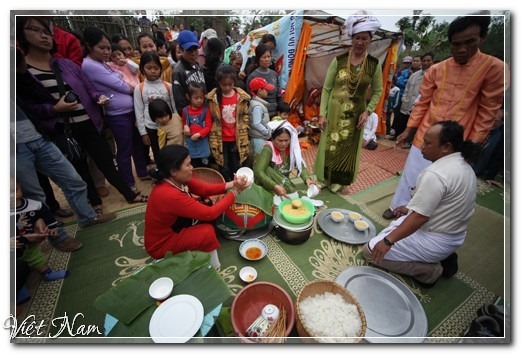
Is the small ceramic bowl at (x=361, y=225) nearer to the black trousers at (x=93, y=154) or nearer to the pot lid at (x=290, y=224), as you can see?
the pot lid at (x=290, y=224)

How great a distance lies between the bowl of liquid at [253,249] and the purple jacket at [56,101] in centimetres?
217

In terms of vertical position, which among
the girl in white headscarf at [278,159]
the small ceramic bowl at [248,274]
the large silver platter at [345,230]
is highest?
the girl in white headscarf at [278,159]

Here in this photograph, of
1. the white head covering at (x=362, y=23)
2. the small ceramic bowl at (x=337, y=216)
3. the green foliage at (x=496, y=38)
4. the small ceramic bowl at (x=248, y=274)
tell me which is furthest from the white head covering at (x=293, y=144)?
the green foliage at (x=496, y=38)

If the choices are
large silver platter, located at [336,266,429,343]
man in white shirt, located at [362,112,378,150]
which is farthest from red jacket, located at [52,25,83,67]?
man in white shirt, located at [362,112,378,150]

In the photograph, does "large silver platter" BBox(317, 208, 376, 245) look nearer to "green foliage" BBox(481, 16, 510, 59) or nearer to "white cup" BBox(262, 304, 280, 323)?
"white cup" BBox(262, 304, 280, 323)

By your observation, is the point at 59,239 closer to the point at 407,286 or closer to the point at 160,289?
the point at 160,289

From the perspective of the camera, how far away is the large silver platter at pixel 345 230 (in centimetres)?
257

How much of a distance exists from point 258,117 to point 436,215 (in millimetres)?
2272

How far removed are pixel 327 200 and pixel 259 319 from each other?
2.15m

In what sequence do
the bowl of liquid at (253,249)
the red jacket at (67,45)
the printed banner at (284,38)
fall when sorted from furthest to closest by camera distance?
1. the printed banner at (284,38)
2. the red jacket at (67,45)
3. the bowl of liquid at (253,249)

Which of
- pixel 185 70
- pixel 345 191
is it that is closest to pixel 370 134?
pixel 345 191

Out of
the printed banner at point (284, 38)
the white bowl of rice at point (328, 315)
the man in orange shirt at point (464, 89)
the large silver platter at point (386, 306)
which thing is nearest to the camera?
the white bowl of rice at point (328, 315)

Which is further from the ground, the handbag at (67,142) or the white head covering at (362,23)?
the white head covering at (362,23)

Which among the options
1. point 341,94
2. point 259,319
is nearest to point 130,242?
point 259,319
